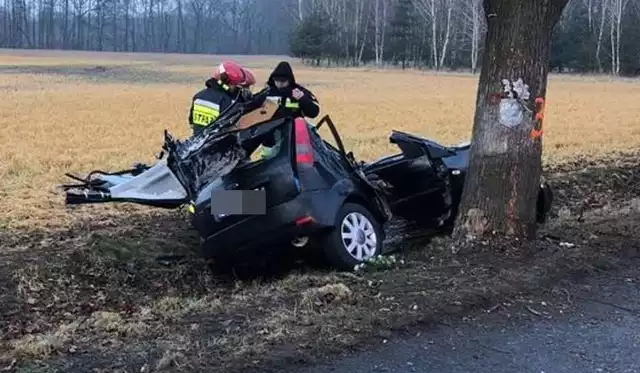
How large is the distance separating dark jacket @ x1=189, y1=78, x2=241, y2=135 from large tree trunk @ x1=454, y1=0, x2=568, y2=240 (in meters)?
2.60

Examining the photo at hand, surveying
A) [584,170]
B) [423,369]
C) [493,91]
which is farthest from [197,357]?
[584,170]

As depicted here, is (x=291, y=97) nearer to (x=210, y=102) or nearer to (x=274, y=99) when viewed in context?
(x=274, y=99)

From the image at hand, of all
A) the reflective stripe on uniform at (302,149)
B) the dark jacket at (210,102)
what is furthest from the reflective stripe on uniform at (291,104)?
the reflective stripe on uniform at (302,149)

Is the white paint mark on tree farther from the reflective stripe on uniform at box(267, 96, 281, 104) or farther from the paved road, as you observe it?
the reflective stripe on uniform at box(267, 96, 281, 104)

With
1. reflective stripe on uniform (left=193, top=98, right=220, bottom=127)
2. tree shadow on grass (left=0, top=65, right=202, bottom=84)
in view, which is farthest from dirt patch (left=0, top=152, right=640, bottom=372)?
tree shadow on grass (left=0, top=65, right=202, bottom=84)

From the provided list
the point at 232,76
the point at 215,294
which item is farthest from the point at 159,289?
the point at 232,76

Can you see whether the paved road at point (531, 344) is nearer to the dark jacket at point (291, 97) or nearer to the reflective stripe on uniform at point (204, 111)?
the dark jacket at point (291, 97)

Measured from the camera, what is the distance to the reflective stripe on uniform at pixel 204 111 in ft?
25.3

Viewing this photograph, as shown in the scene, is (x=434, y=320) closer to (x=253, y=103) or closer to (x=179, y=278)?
(x=253, y=103)

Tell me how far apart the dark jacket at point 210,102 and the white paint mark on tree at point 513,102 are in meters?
2.77

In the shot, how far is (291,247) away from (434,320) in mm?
1770

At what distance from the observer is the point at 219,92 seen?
25.6 ft

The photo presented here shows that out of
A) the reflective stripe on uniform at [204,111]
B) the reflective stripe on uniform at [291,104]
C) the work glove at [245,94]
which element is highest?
the work glove at [245,94]

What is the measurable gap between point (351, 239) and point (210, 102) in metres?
2.35
